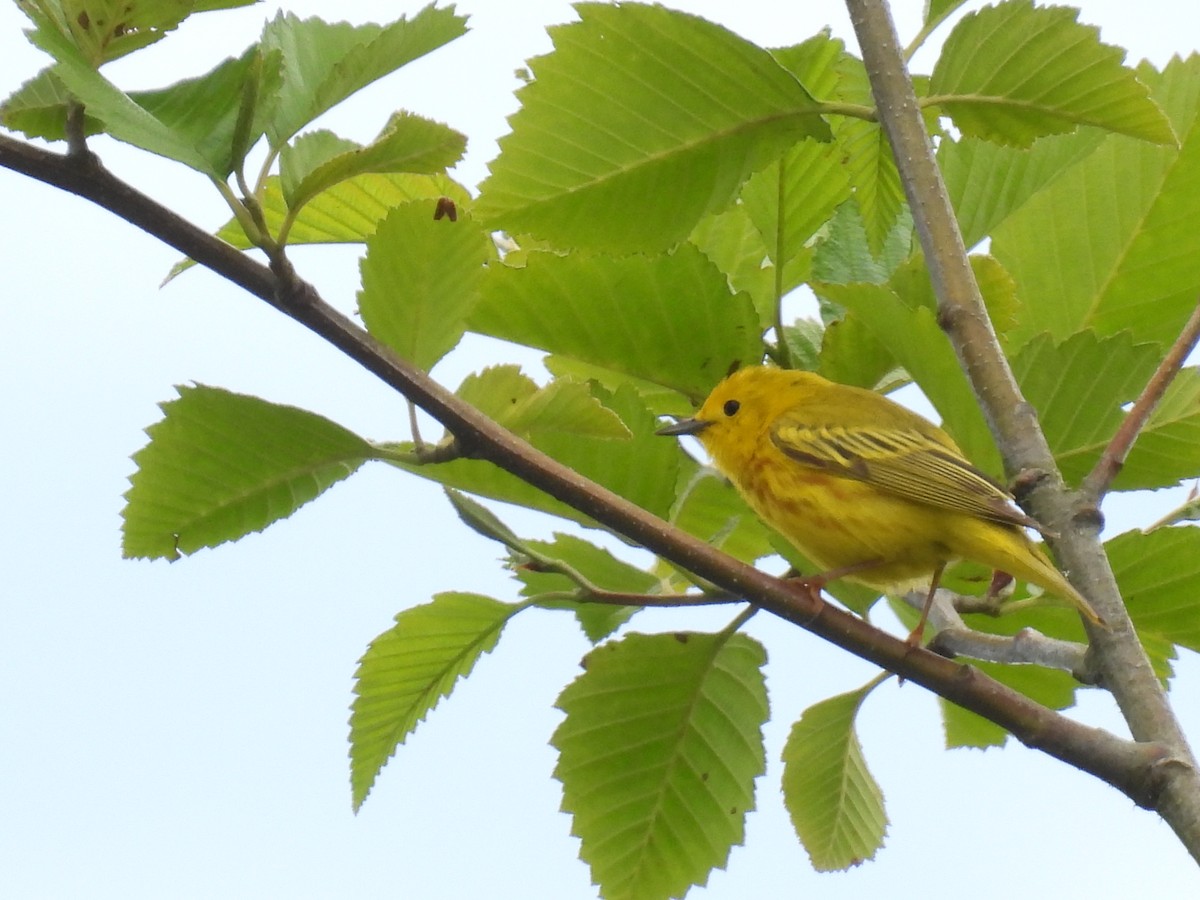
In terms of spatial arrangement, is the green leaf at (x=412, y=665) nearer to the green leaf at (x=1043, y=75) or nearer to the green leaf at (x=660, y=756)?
the green leaf at (x=660, y=756)

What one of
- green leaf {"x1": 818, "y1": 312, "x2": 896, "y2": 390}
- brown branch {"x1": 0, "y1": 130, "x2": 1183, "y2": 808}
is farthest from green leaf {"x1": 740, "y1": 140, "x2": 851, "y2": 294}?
brown branch {"x1": 0, "y1": 130, "x2": 1183, "y2": 808}

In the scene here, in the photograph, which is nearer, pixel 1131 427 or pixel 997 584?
pixel 1131 427

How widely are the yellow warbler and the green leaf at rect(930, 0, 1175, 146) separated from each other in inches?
16.9

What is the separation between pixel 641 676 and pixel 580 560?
15cm

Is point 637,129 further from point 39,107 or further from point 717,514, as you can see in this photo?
point 39,107

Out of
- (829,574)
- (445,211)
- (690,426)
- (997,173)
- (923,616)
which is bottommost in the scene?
(923,616)

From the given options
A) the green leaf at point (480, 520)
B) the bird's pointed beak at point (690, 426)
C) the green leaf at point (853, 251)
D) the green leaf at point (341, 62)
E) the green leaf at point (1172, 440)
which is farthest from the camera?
the bird's pointed beak at point (690, 426)

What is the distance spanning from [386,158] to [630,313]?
1.65 ft

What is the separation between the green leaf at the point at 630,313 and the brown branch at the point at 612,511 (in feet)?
1.35

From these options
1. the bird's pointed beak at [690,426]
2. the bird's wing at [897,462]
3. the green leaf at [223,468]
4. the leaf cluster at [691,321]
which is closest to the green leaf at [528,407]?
the leaf cluster at [691,321]

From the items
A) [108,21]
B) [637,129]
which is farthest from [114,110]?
[637,129]

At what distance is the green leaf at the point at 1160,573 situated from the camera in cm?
139

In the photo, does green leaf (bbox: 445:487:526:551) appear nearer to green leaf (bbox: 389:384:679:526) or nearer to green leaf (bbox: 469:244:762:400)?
green leaf (bbox: 389:384:679:526)

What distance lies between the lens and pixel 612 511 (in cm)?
104
